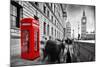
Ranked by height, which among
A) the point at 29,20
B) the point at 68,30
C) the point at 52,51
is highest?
the point at 29,20

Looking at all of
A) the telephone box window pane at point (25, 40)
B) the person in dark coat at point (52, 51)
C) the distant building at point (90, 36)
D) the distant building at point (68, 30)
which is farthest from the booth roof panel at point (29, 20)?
the distant building at point (90, 36)

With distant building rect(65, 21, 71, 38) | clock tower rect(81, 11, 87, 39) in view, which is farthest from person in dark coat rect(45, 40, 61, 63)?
clock tower rect(81, 11, 87, 39)

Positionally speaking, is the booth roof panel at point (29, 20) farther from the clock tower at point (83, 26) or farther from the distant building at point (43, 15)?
the clock tower at point (83, 26)

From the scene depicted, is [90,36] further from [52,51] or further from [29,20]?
[29,20]

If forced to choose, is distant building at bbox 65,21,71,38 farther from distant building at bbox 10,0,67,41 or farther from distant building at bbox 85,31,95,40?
distant building at bbox 85,31,95,40

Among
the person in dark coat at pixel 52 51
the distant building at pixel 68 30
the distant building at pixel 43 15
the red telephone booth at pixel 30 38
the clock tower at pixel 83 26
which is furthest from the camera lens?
the clock tower at pixel 83 26

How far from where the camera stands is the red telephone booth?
3.53 m

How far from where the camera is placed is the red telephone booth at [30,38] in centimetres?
353

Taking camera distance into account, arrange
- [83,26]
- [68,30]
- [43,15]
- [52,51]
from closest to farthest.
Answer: [43,15] → [52,51] → [68,30] → [83,26]

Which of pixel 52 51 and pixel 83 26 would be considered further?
pixel 83 26

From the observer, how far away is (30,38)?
3594 mm

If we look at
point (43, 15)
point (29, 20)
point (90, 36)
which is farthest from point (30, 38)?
point (90, 36)

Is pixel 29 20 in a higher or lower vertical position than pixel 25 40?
higher
